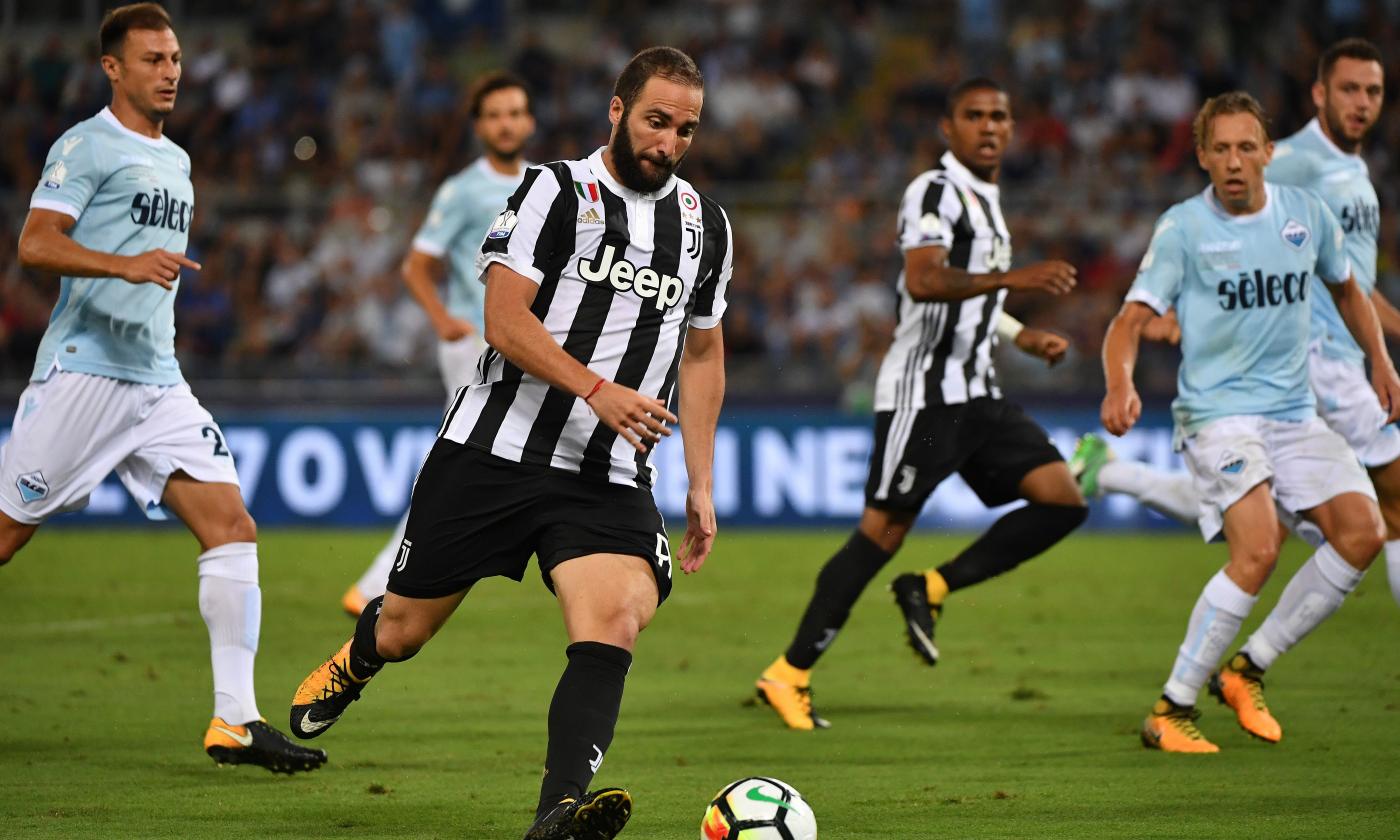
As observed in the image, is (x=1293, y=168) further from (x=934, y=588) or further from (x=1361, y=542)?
(x=934, y=588)

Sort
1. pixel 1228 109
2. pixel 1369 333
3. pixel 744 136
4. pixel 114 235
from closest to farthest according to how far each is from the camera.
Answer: pixel 114 235 → pixel 1228 109 → pixel 1369 333 → pixel 744 136

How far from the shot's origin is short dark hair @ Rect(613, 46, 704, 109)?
520cm

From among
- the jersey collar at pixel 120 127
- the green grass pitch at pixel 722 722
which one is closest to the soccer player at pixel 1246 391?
the green grass pitch at pixel 722 722

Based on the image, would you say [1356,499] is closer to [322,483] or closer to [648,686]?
[648,686]

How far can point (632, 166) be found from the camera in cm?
530

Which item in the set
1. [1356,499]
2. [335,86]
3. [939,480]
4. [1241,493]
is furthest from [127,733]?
[335,86]

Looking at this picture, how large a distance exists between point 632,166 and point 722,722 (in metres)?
3.12

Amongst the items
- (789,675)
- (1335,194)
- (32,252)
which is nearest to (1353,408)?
(1335,194)

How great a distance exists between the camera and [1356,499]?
286 inches

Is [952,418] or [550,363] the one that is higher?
[550,363]

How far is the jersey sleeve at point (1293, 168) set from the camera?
8359mm

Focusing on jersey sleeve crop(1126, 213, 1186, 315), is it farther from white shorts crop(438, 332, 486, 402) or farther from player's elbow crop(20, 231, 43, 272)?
white shorts crop(438, 332, 486, 402)

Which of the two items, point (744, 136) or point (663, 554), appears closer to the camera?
point (663, 554)

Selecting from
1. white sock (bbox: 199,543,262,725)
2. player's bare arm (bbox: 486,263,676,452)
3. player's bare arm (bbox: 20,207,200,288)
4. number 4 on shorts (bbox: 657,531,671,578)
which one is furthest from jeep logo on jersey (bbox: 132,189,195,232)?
number 4 on shorts (bbox: 657,531,671,578)
